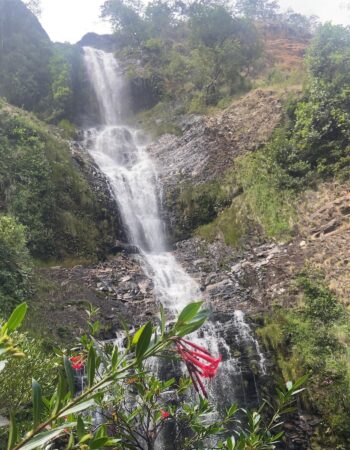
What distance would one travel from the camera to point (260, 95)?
20.2 metres

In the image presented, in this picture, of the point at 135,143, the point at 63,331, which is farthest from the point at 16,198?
the point at 135,143

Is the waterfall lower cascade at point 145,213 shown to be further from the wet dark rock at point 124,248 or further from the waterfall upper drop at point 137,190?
the wet dark rock at point 124,248

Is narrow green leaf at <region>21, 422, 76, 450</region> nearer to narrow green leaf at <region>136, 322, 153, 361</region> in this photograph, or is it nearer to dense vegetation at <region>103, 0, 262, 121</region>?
narrow green leaf at <region>136, 322, 153, 361</region>

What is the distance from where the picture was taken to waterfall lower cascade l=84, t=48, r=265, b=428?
363 inches

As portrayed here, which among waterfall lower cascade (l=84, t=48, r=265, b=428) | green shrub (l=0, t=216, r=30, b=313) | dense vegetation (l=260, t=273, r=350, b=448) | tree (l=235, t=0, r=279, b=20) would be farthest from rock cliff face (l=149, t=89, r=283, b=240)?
tree (l=235, t=0, r=279, b=20)

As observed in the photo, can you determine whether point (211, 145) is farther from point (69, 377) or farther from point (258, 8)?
point (258, 8)

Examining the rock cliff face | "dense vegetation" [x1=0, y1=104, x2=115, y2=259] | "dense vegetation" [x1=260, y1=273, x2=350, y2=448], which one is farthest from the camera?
the rock cliff face

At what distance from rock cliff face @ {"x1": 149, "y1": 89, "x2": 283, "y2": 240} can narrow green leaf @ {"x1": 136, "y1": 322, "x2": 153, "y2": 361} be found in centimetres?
1552

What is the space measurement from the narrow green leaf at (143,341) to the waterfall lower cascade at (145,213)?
8257 millimetres

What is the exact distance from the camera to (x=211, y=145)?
1906 centimetres

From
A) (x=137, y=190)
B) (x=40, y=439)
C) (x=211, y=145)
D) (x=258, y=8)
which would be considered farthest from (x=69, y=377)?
(x=258, y=8)

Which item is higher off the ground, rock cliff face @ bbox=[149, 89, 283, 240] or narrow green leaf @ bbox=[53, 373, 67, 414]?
narrow green leaf @ bbox=[53, 373, 67, 414]

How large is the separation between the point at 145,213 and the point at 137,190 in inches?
56.3

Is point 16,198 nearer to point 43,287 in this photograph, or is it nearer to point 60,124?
point 43,287
